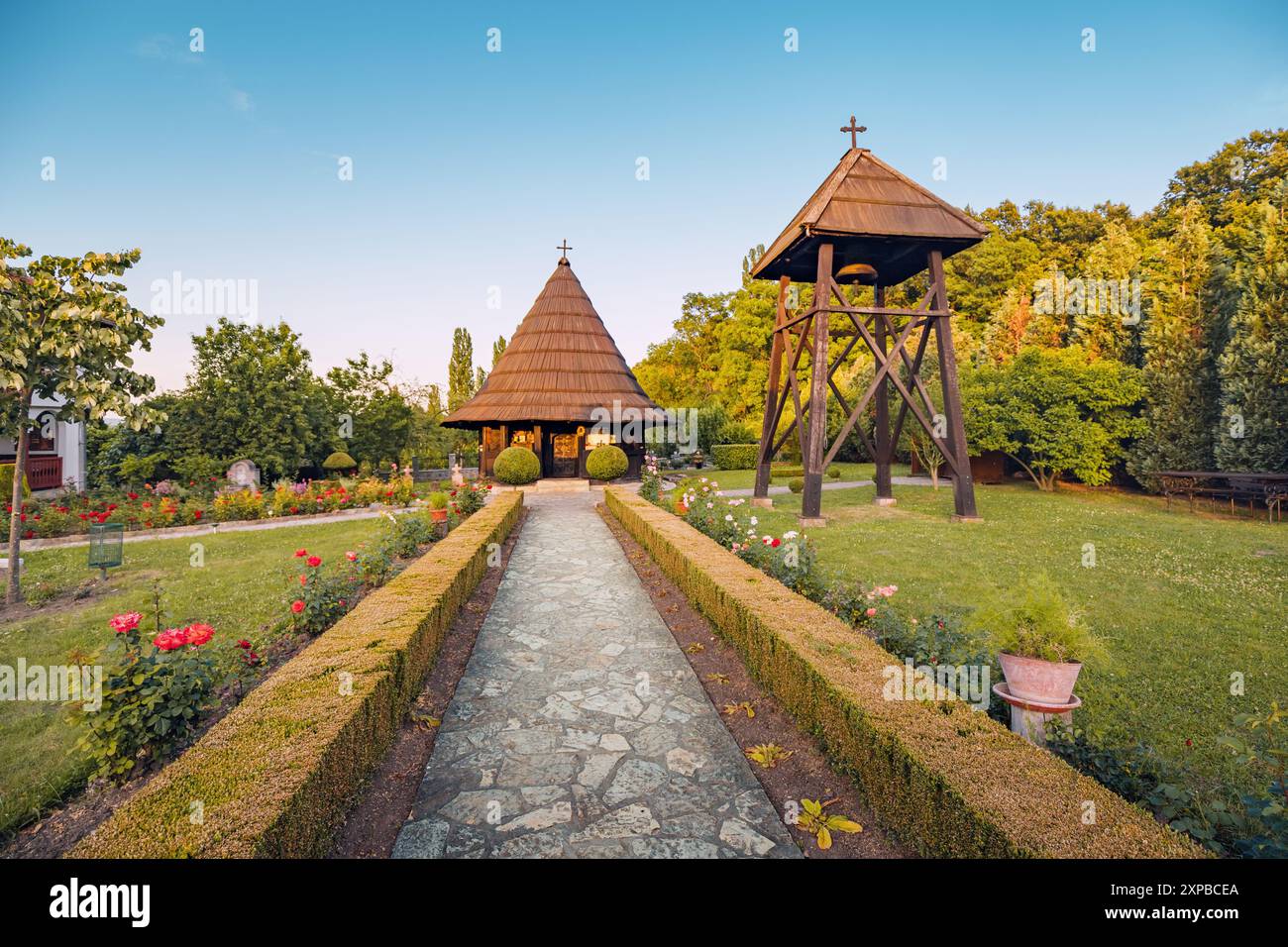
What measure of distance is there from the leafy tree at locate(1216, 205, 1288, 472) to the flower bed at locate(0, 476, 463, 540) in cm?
2362

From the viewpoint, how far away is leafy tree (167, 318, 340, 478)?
21.5 m

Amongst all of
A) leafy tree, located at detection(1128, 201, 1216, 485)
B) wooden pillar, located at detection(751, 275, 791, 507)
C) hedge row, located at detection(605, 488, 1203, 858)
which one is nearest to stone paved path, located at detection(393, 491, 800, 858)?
Answer: hedge row, located at detection(605, 488, 1203, 858)

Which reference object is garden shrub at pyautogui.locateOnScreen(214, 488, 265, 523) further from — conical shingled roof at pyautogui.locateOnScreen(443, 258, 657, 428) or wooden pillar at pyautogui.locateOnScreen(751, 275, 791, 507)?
wooden pillar at pyautogui.locateOnScreen(751, 275, 791, 507)

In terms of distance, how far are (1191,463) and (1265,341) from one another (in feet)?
12.6

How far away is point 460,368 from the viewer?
55.3 metres

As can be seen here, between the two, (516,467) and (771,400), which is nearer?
(771,400)

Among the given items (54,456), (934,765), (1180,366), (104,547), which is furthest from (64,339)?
(1180,366)

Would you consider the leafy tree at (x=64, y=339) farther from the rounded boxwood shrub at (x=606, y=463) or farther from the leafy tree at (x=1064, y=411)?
the leafy tree at (x=1064, y=411)

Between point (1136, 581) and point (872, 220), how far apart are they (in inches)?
356

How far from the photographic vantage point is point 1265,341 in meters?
15.0

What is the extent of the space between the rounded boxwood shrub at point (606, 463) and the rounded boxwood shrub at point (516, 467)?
2184mm

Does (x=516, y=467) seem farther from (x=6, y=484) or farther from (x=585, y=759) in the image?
(x=585, y=759)

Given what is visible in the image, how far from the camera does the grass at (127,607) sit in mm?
3871
